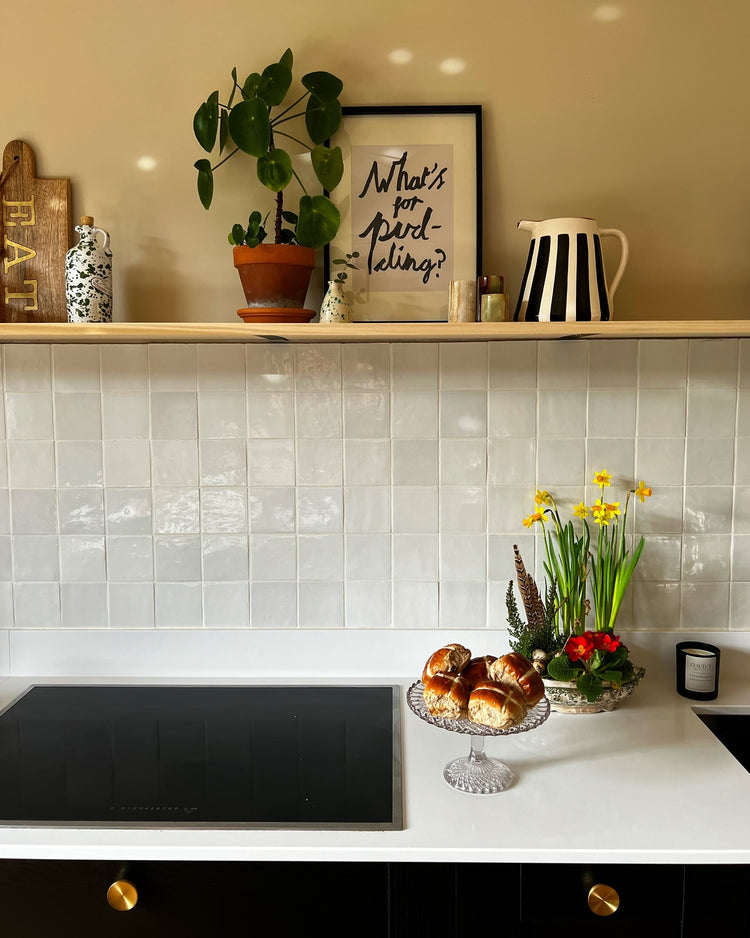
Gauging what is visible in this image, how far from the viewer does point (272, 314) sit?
146 cm

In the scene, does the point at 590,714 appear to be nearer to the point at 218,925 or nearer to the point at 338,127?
the point at 218,925

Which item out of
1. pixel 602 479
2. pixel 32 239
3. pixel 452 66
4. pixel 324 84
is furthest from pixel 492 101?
pixel 32 239

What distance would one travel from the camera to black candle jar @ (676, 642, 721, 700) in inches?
61.2

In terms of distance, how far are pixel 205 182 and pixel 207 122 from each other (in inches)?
4.5

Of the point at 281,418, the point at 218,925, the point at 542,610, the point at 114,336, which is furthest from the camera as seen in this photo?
the point at 281,418

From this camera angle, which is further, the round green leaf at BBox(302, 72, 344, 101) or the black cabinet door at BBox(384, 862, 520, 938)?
the round green leaf at BBox(302, 72, 344, 101)

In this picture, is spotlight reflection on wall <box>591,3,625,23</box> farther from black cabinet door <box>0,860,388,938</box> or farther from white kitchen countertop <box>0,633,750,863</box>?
black cabinet door <box>0,860,388,938</box>

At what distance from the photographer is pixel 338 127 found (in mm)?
1588

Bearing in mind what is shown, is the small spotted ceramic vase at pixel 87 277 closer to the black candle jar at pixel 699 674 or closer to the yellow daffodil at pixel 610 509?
the yellow daffodil at pixel 610 509

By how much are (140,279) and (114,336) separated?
0.26m

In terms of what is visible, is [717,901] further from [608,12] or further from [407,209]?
[608,12]

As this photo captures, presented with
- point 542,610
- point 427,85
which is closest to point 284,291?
point 427,85

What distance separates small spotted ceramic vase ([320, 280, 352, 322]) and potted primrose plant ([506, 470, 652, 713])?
0.56 m

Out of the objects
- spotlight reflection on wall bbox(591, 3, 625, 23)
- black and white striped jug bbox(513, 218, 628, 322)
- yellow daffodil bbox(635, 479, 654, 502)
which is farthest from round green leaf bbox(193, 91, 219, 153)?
yellow daffodil bbox(635, 479, 654, 502)
